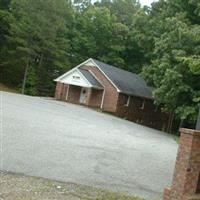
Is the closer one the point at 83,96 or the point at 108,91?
the point at 108,91

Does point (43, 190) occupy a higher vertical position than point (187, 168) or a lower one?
lower

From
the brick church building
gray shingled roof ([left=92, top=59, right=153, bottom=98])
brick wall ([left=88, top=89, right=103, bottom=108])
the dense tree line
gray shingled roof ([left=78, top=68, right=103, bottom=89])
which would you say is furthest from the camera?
brick wall ([left=88, top=89, right=103, bottom=108])

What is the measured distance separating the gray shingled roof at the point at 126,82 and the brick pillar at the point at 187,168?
103 ft

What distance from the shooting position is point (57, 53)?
1801 inches

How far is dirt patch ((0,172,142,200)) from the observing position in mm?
6938

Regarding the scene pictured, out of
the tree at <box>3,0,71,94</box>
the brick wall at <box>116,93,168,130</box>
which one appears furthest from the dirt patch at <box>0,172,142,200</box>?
the tree at <box>3,0,71,94</box>

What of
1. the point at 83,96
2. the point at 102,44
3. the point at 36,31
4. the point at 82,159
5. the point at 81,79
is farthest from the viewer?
the point at 102,44

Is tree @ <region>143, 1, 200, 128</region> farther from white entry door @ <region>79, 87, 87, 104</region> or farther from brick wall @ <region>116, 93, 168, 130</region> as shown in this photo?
white entry door @ <region>79, 87, 87, 104</region>

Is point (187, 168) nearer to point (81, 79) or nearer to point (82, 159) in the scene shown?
point (82, 159)

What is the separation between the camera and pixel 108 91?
39250 millimetres

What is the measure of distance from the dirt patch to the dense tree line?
A: 20394mm

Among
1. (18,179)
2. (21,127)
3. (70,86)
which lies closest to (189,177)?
(18,179)

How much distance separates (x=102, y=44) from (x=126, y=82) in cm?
1163

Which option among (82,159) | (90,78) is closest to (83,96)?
(90,78)
